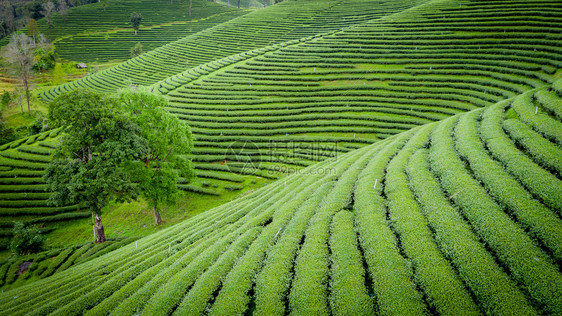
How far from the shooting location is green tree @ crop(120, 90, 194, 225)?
71.5 feet

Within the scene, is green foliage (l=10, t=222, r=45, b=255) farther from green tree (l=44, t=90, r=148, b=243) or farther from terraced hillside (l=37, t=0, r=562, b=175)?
terraced hillside (l=37, t=0, r=562, b=175)

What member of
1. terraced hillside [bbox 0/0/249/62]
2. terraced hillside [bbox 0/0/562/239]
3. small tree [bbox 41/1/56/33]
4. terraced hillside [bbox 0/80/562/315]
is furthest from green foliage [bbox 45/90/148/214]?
small tree [bbox 41/1/56/33]

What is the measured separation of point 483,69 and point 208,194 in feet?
132

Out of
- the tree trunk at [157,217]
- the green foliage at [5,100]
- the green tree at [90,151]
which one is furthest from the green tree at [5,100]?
the tree trunk at [157,217]

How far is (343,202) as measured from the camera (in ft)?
42.7

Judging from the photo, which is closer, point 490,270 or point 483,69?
point 490,270

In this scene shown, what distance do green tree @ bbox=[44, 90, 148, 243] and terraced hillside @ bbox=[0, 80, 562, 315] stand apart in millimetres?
6419

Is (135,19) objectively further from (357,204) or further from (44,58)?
(357,204)

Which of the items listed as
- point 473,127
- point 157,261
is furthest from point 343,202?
point 473,127

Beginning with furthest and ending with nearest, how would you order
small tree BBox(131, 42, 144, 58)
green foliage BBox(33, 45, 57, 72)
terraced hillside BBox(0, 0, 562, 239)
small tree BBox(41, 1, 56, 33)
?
small tree BBox(41, 1, 56, 33), small tree BBox(131, 42, 144, 58), green foliage BBox(33, 45, 57, 72), terraced hillside BBox(0, 0, 562, 239)

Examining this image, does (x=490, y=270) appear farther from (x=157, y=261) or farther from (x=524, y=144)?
(x=157, y=261)

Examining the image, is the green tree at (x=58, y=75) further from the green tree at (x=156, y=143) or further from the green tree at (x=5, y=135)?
the green tree at (x=156, y=143)

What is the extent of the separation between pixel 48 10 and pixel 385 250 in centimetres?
14153

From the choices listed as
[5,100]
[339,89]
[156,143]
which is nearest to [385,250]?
[156,143]
